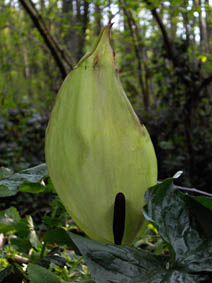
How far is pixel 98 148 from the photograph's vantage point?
1.13ft

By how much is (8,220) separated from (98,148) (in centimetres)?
19

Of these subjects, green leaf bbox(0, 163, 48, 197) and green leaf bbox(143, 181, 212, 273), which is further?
green leaf bbox(0, 163, 48, 197)

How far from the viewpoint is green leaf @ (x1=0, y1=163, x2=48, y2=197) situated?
418mm

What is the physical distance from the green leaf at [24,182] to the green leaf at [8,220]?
0.15ft

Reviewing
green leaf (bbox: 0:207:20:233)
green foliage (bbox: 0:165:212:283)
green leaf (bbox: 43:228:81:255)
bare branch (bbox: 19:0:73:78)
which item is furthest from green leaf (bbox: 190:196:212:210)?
bare branch (bbox: 19:0:73:78)

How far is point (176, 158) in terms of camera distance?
7.27 feet

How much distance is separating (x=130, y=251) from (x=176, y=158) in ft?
6.39

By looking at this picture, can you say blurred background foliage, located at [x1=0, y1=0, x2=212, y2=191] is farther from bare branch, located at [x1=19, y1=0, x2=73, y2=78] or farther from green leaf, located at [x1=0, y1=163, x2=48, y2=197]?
green leaf, located at [x1=0, y1=163, x2=48, y2=197]

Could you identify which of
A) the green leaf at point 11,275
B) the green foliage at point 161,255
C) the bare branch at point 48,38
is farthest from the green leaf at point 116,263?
the bare branch at point 48,38

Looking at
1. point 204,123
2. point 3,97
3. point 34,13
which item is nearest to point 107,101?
point 34,13

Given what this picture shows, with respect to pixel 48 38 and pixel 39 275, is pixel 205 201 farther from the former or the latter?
pixel 48 38

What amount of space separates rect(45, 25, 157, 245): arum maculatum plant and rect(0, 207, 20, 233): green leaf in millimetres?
129

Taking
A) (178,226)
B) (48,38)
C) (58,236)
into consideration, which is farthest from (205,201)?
(48,38)

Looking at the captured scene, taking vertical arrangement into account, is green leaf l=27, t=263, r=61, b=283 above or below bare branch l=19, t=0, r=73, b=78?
below
